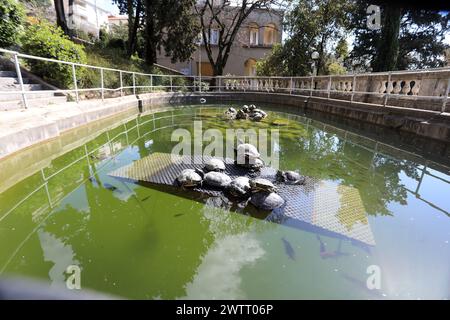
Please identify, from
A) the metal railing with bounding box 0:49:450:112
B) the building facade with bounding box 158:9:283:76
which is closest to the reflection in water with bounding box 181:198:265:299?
the metal railing with bounding box 0:49:450:112

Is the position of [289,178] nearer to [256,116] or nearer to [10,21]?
[256,116]

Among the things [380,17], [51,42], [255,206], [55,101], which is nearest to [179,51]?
[51,42]

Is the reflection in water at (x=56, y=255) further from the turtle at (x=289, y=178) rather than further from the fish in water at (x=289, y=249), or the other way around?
the turtle at (x=289, y=178)

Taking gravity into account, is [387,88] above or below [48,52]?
below

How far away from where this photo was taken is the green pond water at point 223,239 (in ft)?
5.19

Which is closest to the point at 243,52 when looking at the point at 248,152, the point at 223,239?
the point at 248,152

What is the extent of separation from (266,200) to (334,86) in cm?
862

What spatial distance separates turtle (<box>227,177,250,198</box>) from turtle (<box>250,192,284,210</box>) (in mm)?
109

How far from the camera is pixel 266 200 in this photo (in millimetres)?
2562

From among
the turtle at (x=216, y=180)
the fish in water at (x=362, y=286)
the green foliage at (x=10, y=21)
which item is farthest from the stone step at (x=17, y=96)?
the fish in water at (x=362, y=286)

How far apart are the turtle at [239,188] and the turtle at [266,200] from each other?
109mm

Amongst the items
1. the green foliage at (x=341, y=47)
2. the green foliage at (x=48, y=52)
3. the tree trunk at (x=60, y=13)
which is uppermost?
the tree trunk at (x=60, y=13)

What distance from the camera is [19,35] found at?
700 cm
